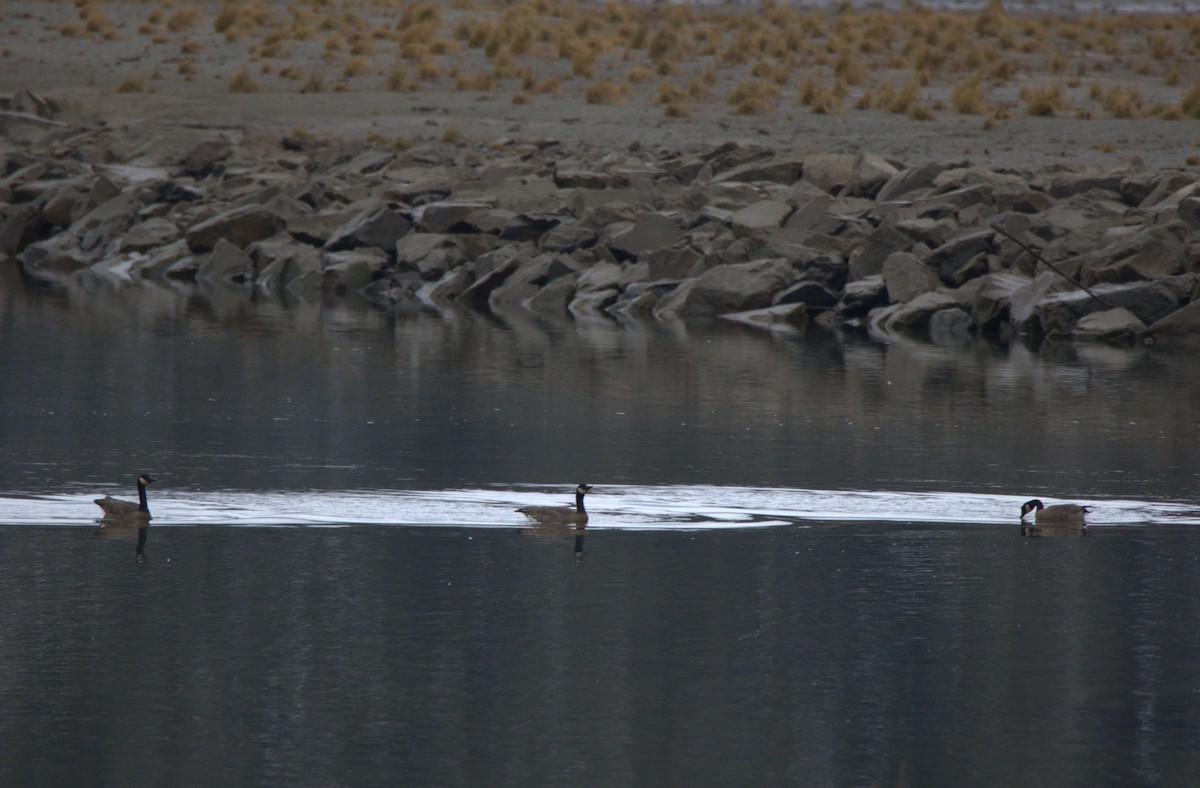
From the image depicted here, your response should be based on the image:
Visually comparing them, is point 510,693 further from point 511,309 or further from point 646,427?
point 511,309

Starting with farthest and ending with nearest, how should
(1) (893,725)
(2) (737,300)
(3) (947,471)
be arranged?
1. (2) (737,300)
2. (3) (947,471)
3. (1) (893,725)

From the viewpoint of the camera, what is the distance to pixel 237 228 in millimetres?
34000

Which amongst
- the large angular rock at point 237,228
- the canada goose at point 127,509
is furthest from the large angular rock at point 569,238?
the canada goose at point 127,509

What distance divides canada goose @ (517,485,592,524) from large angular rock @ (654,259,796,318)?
15355 millimetres

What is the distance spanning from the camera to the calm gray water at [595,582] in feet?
27.7

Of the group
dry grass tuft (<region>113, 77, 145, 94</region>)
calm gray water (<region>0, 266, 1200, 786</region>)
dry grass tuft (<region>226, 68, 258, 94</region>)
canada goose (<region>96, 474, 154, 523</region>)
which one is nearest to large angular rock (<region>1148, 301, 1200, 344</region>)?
calm gray water (<region>0, 266, 1200, 786</region>)

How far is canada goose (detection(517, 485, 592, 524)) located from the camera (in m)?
12.8

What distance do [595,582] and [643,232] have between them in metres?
19.3

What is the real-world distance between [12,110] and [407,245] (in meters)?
16.6

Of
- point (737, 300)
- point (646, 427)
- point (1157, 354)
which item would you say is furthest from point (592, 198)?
point (646, 427)

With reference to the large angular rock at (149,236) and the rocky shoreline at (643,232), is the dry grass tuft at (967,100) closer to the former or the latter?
the rocky shoreline at (643,232)

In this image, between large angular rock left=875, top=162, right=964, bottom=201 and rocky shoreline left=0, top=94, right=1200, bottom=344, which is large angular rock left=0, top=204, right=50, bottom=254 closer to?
rocky shoreline left=0, top=94, right=1200, bottom=344

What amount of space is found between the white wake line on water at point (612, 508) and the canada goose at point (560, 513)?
0.14 m

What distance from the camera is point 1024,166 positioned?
34.6 metres
